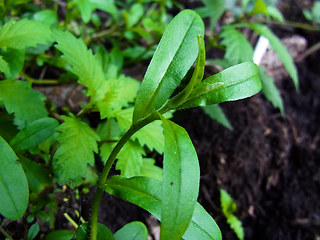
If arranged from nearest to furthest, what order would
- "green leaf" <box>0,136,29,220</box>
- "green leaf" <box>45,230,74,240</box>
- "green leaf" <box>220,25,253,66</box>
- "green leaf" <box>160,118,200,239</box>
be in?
"green leaf" <box>160,118,200,239</box> → "green leaf" <box>0,136,29,220</box> → "green leaf" <box>45,230,74,240</box> → "green leaf" <box>220,25,253,66</box>

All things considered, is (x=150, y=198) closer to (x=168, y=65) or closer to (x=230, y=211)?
(x=168, y=65)

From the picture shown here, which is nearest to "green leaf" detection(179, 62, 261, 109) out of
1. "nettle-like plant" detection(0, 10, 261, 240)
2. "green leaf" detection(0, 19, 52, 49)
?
"nettle-like plant" detection(0, 10, 261, 240)

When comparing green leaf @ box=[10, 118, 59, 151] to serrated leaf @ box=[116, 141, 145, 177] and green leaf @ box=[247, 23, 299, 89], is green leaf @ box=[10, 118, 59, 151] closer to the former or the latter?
serrated leaf @ box=[116, 141, 145, 177]

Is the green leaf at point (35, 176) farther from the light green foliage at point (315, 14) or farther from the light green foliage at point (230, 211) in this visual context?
the light green foliage at point (315, 14)

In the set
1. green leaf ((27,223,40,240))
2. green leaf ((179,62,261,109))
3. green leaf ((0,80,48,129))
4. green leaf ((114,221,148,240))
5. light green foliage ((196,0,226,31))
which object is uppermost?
green leaf ((179,62,261,109))

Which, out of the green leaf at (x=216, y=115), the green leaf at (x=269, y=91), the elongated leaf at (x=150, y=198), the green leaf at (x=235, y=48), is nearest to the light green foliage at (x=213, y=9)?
the green leaf at (x=235, y=48)

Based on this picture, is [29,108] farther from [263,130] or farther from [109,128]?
[263,130]
